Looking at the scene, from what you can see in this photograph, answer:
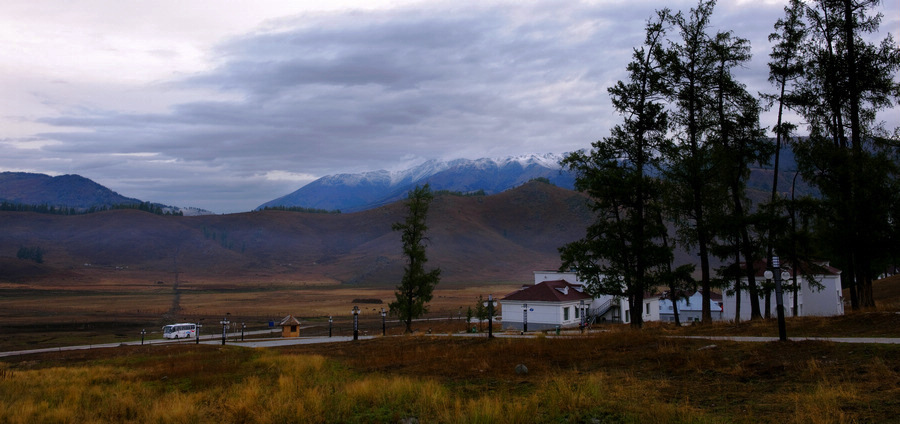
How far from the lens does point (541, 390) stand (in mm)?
11742

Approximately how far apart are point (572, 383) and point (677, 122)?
67.6 feet

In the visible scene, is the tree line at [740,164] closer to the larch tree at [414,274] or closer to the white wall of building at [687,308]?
the larch tree at [414,274]

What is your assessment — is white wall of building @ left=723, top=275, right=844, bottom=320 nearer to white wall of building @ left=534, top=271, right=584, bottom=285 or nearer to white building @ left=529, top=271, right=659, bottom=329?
white building @ left=529, top=271, right=659, bottom=329

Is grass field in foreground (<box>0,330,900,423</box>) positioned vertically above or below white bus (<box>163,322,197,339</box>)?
above

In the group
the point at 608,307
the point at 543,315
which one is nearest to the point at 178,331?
the point at 543,315

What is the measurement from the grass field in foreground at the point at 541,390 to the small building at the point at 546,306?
114 feet

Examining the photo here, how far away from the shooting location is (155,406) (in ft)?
39.8

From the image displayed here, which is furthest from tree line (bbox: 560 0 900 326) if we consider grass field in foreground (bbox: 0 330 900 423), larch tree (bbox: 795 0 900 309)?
grass field in foreground (bbox: 0 330 900 423)

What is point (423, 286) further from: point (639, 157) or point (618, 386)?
point (618, 386)

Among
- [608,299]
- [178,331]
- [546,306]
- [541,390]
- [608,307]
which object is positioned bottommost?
[178,331]

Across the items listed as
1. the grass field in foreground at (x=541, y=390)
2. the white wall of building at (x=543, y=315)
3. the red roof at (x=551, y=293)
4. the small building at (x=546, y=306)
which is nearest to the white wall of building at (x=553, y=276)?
the red roof at (x=551, y=293)

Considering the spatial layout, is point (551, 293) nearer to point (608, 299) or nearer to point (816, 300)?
point (608, 299)

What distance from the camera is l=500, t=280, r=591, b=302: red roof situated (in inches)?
2148

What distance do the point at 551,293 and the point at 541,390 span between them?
44.2 metres
